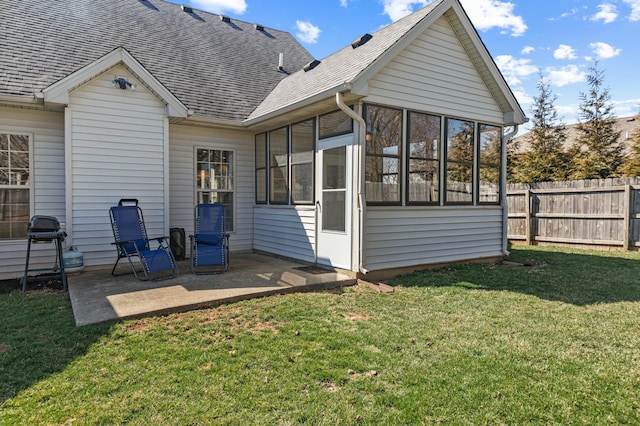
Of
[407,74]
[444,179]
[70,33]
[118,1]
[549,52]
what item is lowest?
[444,179]

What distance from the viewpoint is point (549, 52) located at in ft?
56.4

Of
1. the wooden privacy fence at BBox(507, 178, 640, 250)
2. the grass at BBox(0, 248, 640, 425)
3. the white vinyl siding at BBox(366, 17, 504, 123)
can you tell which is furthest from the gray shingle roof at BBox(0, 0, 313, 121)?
the wooden privacy fence at BBox(507, 178, 640, 250)

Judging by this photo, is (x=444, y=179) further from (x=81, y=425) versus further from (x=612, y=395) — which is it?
(x=81, y=425)

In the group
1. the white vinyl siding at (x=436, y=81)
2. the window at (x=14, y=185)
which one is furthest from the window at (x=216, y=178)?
the white vinyl siding at (x=436, y=81)

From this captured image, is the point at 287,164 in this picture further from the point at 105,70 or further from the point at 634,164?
the point at 634,164

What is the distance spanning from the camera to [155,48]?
9148 mm

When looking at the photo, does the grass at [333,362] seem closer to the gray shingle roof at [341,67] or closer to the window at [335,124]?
the window at [335,124]

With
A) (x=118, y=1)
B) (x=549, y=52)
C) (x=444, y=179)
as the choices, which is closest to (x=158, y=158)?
(x=444, y=179)

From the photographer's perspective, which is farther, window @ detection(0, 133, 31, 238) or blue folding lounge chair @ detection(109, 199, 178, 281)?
window @ detection(0, 133, 31, 238)

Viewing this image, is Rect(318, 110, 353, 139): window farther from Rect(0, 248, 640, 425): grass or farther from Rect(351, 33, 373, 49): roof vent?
Rect(0, 248, 640, 425): grass

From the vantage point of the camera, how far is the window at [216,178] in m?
8.16

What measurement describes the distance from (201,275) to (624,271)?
743 cm

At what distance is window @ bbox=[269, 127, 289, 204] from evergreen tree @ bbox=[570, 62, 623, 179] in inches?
512

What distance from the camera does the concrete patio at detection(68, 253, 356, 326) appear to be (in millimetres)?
4285
